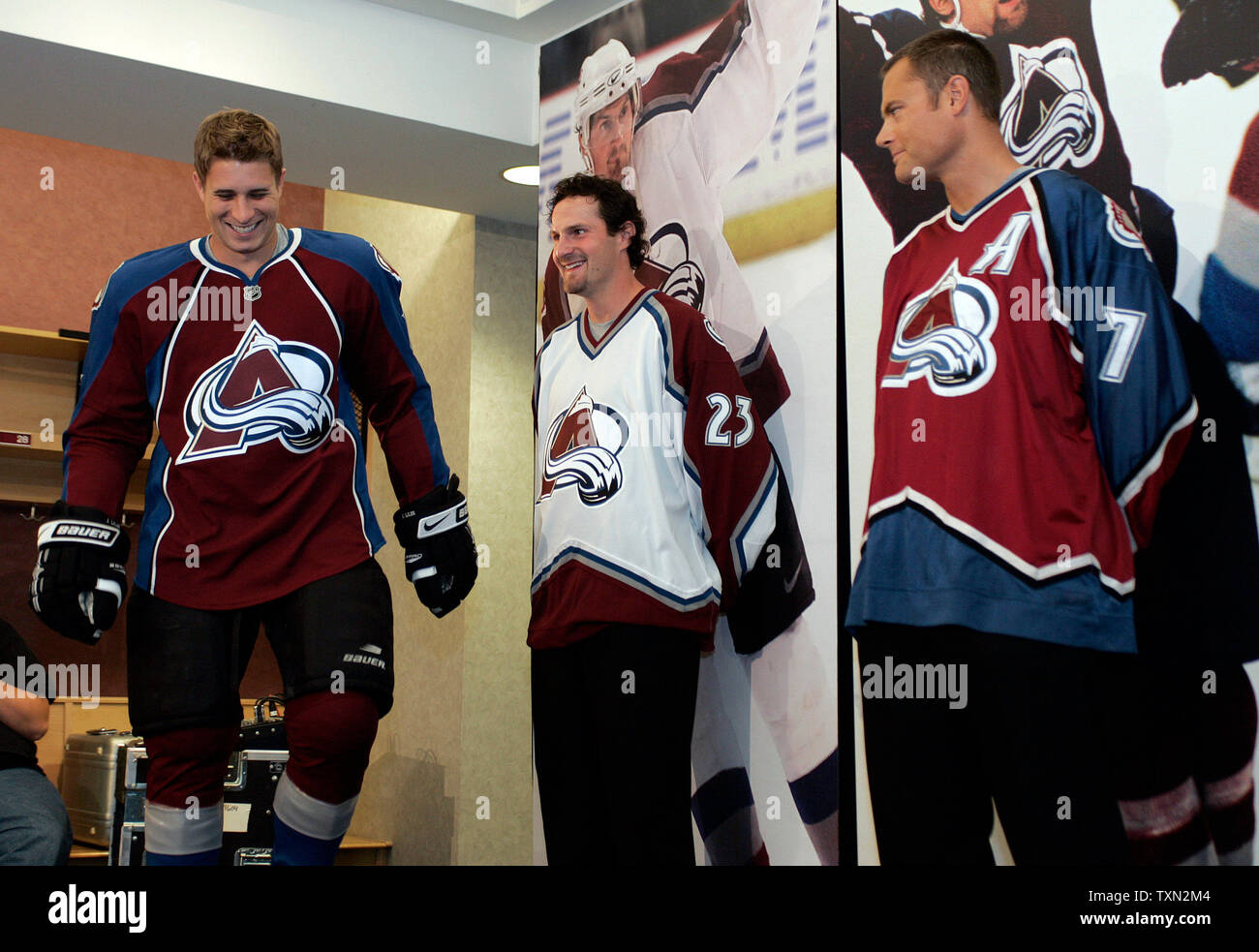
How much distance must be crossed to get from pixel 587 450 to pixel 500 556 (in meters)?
1.80

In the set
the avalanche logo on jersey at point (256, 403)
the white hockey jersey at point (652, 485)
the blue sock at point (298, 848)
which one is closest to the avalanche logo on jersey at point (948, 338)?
the white hockey jersey at point (652, 485)

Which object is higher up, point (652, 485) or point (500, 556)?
point (652, 485)

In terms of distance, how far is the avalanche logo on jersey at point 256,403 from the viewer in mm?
2176

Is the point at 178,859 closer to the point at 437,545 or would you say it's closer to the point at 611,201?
the point at 437,545

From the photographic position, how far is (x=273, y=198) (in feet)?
7.52

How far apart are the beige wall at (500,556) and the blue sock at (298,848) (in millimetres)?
2249

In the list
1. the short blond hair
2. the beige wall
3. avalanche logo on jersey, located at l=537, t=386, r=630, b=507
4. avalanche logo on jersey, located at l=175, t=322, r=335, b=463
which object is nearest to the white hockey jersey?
avalanche logo on jersey, located at l=537, t=386, r=630, b=507

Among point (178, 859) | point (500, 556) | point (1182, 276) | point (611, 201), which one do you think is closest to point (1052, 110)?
point (1182, 276)

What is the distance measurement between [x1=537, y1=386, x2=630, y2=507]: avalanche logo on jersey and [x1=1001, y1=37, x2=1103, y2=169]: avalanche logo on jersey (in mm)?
961

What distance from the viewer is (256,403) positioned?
2.18 metres

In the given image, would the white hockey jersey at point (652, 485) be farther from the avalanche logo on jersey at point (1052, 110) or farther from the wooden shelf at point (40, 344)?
the wooden shelf at point (40, 344)
